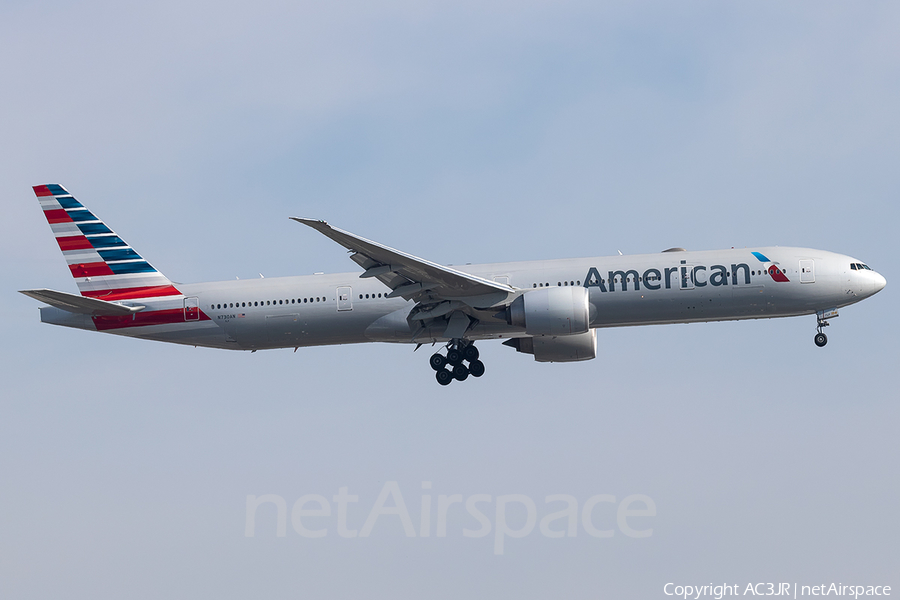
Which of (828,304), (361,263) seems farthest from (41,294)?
Answer: (828,304)

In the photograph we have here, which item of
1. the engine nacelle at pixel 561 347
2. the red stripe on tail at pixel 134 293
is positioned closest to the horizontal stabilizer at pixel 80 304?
the red stripe on tail at pixel 134 293

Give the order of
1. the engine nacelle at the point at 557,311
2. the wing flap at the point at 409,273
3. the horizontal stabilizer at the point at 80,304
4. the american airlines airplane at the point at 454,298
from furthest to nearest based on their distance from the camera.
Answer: the horizontal stabilizer at the point at 80,304 < the american airlines airplane at the point at 454,298 < the engine nacelle at the point at 557,311 < the wing flap at the point at 409,273

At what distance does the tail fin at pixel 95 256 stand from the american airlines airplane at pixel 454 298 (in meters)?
0.05

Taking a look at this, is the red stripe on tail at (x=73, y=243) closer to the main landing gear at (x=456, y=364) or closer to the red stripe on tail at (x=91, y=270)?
the red stripe on tail at (x=91, y=270)

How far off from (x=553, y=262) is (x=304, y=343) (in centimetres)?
950

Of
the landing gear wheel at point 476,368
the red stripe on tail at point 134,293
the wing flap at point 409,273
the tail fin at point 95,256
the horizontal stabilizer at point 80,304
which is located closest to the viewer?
the wing flap at point 409,273

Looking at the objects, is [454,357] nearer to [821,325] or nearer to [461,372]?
[461,372]

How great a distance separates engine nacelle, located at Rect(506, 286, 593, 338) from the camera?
32281 millimetres

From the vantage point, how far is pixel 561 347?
37594 millimetres

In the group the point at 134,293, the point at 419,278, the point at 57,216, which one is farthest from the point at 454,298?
the point at 57,216

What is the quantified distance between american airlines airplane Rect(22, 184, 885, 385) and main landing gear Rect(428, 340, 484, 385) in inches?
1.4

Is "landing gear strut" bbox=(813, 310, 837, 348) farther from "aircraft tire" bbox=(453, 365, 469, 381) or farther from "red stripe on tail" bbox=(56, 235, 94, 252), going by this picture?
"red stripe on tail" bbox=(56, 235, 94, 252)

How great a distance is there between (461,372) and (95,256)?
1499cm

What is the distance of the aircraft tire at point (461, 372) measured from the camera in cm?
3573
